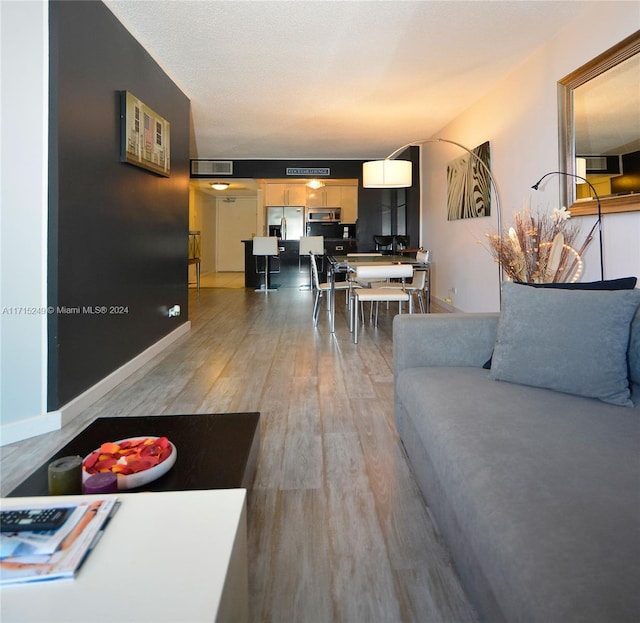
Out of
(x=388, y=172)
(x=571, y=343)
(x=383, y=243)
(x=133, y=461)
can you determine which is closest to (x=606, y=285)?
(x=571, y=343)

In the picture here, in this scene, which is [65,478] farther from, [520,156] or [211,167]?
[211,167]

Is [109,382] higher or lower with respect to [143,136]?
lower

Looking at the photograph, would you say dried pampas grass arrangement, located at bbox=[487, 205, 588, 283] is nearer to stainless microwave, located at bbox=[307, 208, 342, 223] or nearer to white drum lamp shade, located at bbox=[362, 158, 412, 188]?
white drum lamp shade, located at bbox=[362, 158, 412, 188]

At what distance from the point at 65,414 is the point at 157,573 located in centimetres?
209

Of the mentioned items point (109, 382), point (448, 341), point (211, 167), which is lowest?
point (109, 382)

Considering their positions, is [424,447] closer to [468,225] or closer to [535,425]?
[535,425]

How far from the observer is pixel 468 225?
→ 574 centimetres

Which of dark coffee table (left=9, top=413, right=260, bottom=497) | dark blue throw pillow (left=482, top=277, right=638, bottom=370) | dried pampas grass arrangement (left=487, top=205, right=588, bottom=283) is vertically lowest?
dark coffee table (left=9, top=413, right=260, bottom=497)

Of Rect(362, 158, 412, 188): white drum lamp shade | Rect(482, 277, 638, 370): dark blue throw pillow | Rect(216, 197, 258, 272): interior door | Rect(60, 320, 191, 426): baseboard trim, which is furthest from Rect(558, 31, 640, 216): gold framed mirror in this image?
Rect(216, 197, 258, 272): interior door

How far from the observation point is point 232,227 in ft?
45.4

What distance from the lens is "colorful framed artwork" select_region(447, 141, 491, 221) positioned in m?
5.07

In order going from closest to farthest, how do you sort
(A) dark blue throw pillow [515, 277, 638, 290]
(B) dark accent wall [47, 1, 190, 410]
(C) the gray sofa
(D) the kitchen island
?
(C) the gray sofa, (A) dark blue throw pillow [515, 277, 638, 290], (B) dark accent wall [47, 1, 190, 410], (D) the kitchen island

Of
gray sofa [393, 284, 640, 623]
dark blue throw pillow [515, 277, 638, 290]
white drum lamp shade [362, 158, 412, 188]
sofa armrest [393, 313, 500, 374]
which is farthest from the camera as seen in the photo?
white drum lamp shade [362, 158, 412, 188]

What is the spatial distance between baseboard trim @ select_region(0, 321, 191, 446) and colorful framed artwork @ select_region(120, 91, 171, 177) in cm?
144
